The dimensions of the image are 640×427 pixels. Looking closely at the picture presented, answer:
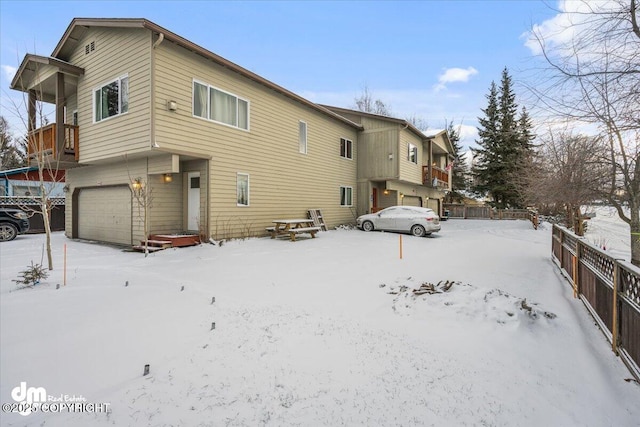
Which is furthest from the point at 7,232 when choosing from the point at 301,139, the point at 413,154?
the point at 413,154

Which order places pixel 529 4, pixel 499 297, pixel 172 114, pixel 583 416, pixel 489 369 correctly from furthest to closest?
pixel 172 114
pixel 499 297
pixel 529 4
pixel 489 369
pixel 583 416

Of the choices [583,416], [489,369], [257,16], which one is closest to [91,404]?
[489,369]

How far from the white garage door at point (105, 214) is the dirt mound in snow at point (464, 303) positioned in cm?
1001

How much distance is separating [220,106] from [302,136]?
15.6 ft

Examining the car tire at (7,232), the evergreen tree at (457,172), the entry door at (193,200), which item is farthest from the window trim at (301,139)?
the evergreen tree at (457,172)

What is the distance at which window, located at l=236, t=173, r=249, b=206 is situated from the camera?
11523 mm

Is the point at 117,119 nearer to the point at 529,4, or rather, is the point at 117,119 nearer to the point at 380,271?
the point at 380,271

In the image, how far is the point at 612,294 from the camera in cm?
363

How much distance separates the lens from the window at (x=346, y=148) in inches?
698

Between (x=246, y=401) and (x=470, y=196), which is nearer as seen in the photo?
(x=246, y=401)

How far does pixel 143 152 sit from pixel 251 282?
6.14 meters

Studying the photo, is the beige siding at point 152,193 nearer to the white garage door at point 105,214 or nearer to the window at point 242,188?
the white garage door at point 105,214

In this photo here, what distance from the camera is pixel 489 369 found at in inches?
123

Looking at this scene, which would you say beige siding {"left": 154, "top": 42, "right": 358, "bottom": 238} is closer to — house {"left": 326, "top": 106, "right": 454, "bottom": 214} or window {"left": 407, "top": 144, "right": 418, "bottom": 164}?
house {"left": 326, "top": 106, "right": 454, "bottom": 214}
